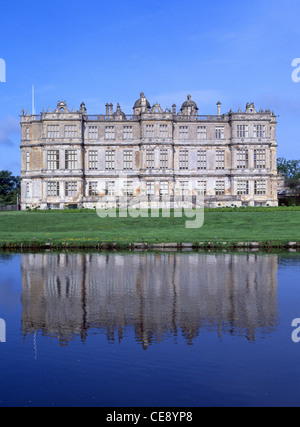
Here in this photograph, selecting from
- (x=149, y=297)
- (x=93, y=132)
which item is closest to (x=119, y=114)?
(x=93, y=132)

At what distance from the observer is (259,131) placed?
7056cm

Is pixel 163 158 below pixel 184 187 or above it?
above

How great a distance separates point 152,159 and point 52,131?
13955 millimetres

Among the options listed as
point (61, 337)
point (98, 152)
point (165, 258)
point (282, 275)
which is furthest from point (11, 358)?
point (98, 152)

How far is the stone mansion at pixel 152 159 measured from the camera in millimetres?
69812

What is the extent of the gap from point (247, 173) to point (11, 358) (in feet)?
209

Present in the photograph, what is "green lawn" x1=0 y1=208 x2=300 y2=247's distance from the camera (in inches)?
1286

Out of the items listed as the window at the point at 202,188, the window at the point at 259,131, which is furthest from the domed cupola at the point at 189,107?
the window at the point at 202,188

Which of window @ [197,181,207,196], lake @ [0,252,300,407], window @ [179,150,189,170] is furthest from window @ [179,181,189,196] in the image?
lake @ [0,252,300,407]

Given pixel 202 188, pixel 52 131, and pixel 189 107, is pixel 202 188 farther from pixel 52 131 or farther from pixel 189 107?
pixel 52 131

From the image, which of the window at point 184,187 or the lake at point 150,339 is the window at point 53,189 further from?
the lake at point 150,339

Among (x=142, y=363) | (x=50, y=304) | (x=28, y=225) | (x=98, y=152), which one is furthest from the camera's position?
(x=98, y=152)

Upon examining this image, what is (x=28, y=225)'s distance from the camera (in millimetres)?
44281
